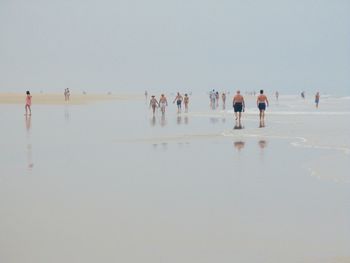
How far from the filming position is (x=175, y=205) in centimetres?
756

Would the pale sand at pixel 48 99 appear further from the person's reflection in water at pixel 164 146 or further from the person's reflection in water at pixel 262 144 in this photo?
the person's reflection in water at pixel 262 144

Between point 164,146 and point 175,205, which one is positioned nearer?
point 175,205

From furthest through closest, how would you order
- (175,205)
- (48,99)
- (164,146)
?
(48,99) → (164,146) → (175,205)

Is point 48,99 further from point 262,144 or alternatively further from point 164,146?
point 262,144

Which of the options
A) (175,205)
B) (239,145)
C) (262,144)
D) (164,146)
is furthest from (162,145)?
(175,205)

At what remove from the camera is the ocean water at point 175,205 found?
5594mm

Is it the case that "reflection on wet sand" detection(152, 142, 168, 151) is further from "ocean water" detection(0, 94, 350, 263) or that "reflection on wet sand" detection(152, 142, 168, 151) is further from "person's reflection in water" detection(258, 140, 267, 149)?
"person's reflection in water" detection(258, 140, 267, 149)

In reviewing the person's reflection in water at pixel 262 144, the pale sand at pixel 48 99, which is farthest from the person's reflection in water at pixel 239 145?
the pale sand at pixel 48 99

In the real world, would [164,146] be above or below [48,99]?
above

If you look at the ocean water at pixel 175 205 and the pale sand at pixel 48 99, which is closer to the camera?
the ocean water at pixel 175 205

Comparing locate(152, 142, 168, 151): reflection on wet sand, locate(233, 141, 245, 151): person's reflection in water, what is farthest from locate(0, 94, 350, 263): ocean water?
locate(152, 142, 168, 151): reflection on wet sand

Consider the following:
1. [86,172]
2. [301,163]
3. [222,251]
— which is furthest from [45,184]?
[301,163]

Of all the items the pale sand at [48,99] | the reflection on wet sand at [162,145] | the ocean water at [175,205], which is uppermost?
the ocean water at [175,205]

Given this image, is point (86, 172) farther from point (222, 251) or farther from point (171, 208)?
point (222, 251)
